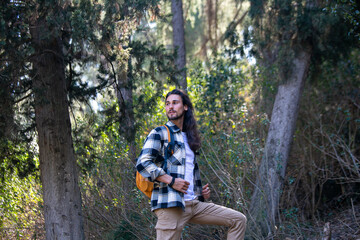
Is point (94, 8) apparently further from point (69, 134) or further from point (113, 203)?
point (113, 203)

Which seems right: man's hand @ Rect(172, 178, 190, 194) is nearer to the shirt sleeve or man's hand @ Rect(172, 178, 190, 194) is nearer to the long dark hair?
the shirt sleeve

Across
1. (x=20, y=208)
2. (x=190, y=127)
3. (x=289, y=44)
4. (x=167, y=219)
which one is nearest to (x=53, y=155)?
(x=20, y=208)

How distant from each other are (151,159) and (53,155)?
3.42 metres

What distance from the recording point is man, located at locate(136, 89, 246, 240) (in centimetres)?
335

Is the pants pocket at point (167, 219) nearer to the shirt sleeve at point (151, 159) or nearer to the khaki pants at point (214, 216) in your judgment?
the khaki pants at point (214, 216)

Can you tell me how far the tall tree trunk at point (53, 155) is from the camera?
20.7ft

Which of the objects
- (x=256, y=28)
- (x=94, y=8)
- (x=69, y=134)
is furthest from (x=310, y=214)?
(x=94, y=8)

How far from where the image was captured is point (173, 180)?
3.32 metres

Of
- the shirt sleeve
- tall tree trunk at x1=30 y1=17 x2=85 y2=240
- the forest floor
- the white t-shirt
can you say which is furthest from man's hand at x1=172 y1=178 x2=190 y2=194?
tall tree trunk at x1=30 y1=17 x2=85 y2=240

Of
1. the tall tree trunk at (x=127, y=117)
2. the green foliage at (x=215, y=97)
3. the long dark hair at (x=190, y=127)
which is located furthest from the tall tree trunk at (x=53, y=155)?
the long dark hair at (x=190, y=127)

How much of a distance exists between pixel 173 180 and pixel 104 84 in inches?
170

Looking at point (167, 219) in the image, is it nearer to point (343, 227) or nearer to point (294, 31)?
point (343, 227)

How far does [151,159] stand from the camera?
133 inches

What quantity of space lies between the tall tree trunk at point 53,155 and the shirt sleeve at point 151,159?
3326 mm
